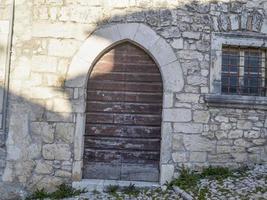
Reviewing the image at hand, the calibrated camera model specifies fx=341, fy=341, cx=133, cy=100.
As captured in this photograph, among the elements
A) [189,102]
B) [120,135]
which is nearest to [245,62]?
[189,102]

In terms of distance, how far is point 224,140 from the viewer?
5.19 metres

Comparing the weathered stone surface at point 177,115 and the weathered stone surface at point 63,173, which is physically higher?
the weathered stone surface at point 177,115

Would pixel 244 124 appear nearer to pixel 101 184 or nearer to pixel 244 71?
pixel 244 71

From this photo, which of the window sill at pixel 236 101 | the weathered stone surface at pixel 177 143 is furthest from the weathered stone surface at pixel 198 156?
the window sill at pixel 236 101

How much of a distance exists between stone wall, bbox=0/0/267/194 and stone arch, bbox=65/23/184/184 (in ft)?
0.16

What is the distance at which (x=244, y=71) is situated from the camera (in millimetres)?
5477

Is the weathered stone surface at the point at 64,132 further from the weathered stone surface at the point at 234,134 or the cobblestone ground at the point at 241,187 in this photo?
the weathered stone surface at the point at 234,134

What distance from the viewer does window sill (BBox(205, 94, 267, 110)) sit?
516 centimetres

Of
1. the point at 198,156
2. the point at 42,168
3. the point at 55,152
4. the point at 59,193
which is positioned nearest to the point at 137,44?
the point at 198,156

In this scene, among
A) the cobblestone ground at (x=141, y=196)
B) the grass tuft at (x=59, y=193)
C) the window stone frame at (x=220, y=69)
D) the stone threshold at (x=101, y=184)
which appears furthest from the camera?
the window stone frame at (x=220, y=69)

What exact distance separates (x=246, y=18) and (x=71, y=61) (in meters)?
2.82

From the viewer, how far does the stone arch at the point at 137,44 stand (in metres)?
5.08

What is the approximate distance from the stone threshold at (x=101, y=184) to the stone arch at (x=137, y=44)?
0.10 metres

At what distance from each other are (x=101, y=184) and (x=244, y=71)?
286 cm
